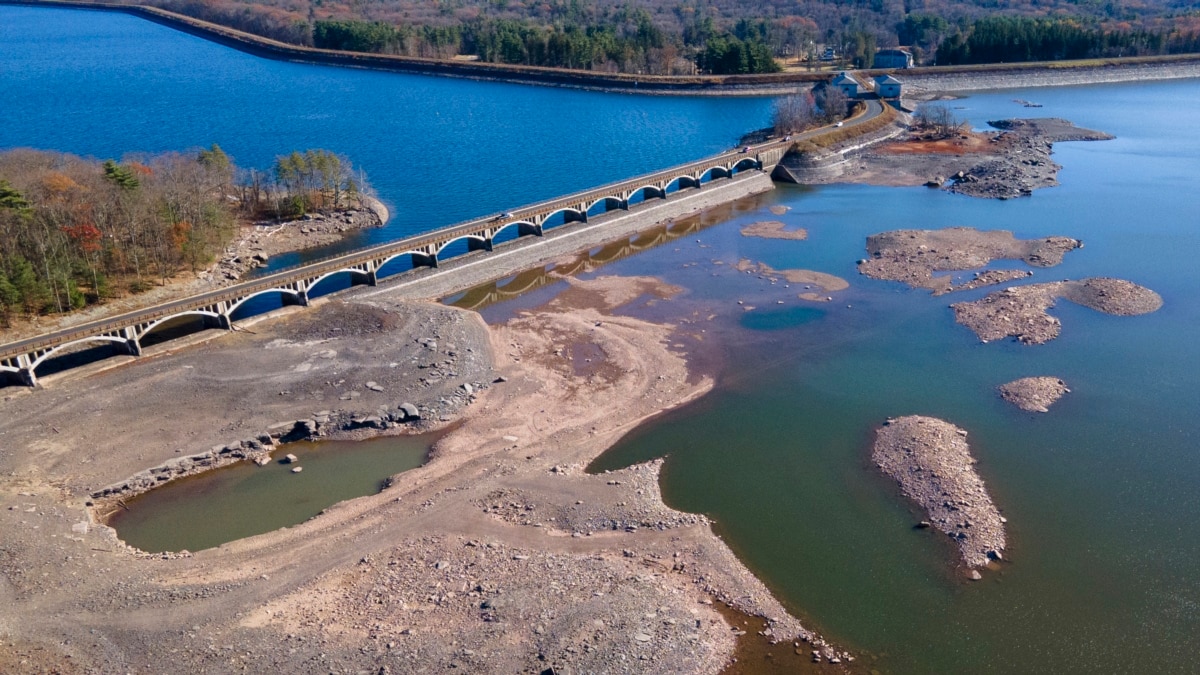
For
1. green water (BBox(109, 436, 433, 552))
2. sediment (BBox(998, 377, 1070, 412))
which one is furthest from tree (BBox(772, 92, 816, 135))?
green water (BBox(109, 436, 433, 552))

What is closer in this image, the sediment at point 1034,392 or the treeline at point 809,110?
the sediment at point 1034,392

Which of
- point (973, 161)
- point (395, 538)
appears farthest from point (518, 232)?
point (973, 161)

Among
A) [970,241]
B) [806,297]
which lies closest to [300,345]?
[806,297]

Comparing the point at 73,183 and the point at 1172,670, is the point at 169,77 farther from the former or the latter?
the point at 1172,670

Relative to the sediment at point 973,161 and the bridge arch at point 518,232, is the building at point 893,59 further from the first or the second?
the bridge arch at point 518,232

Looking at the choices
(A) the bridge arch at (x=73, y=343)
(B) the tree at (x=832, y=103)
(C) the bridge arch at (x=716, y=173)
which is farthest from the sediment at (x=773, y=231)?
(A) the bridge arch at (x=73, y=343)

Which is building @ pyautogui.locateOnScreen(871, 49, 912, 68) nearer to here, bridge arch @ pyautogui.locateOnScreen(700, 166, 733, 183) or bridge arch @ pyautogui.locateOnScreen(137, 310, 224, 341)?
bridge arch @ pyautogui.locateOnScreen(700, 166, 733, 183)
